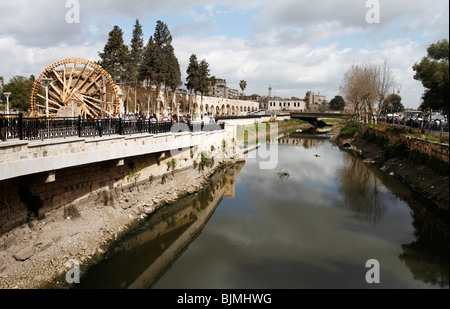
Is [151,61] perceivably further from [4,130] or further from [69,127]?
[4,130]

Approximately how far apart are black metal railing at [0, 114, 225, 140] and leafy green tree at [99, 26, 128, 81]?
26055 millimetres

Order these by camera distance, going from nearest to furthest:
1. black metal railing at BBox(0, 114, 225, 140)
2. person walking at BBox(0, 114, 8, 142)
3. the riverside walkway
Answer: the riverside walkway < person walking at BBox(0, 114, 8, 142) < black metal railing at BBox(0, 114, 225, 140)

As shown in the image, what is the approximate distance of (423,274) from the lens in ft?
23.6

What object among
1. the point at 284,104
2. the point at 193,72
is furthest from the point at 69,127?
the point at 284,104

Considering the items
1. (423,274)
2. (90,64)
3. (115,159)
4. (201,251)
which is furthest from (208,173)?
(423,274)

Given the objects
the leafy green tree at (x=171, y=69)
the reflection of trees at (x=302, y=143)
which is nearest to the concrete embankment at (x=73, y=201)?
the reflection of trees at (x=302, y=143)

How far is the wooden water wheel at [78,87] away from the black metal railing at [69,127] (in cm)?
1057

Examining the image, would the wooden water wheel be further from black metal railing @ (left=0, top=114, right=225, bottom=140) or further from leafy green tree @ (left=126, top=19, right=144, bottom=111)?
leafy green tree @ (left=126, top=19, right=144, bottom=111)

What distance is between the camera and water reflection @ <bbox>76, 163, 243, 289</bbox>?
1065cm

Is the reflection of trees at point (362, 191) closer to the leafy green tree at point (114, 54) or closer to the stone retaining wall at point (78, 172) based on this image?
the stone retaining wall at point (78, 172)

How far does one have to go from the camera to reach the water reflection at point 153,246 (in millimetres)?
10648

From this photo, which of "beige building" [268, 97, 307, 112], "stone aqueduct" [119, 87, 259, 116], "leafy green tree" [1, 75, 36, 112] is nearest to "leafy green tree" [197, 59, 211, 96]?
"stone aqueduct" [119, 87, 259, 116]

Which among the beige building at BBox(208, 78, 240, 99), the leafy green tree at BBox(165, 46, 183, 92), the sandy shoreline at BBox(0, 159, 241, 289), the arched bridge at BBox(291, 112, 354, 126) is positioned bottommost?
the sandy shoreline at BBox(0, 159, 241, 289)
